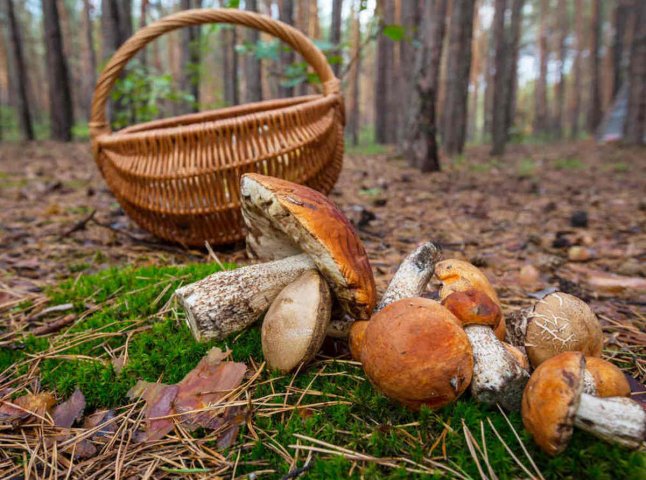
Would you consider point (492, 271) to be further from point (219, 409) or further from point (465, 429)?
point (219, 409)

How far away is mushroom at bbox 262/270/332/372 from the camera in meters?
1.35

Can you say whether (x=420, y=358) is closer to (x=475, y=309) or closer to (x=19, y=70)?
(x=475, y=309)

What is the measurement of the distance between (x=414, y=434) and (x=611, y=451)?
48 centimetres

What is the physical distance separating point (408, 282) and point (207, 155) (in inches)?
59.8

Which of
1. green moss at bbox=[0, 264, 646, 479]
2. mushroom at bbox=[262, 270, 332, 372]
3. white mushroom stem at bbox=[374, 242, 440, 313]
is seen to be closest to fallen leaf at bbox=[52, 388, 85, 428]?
green moss at bbox=[0, 264, 646, 479]

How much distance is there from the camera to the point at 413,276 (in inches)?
62.7

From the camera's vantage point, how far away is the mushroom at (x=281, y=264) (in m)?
1.37

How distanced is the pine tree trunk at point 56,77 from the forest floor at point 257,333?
19.6ft

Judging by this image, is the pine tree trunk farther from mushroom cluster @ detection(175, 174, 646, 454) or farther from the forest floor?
mushroom cluster @ detection(175, 174, 646, 454)

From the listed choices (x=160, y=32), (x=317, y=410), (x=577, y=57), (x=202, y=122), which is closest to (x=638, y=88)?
(x=202, y=122)

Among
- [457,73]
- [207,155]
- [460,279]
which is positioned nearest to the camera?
[460,279]

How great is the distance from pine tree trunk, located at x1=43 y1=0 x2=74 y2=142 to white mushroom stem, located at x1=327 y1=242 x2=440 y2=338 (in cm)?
1052

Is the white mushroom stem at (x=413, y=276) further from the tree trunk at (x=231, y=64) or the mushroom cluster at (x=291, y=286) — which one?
the tree trunk at (x=231, y=64)

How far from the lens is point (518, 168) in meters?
7.93
